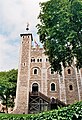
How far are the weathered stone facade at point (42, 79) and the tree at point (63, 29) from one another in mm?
14776

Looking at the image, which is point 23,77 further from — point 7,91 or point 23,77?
point 7,91

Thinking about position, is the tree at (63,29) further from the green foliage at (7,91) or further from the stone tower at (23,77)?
the green foliage at (7,91)

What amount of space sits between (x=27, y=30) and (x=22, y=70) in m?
14.0

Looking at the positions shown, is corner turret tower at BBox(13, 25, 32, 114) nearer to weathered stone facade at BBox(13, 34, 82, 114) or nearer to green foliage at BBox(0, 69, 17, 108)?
weathered stone facade at BBox(13, 34, 82, 114)

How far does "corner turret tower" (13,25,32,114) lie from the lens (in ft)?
110

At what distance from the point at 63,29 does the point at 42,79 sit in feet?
65.4

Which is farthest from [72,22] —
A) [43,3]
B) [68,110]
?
[68,110]

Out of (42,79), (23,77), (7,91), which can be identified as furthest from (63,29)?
(7,91)

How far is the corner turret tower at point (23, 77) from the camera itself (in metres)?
33.5

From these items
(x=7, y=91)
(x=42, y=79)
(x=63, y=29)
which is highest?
(x=63, y=29)

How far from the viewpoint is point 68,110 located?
30.4 feet

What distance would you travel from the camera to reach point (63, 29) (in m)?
20.6

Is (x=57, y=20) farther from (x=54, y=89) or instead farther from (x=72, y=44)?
(x=54, y=89)

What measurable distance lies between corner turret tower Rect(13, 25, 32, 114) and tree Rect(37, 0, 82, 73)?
554 inches
